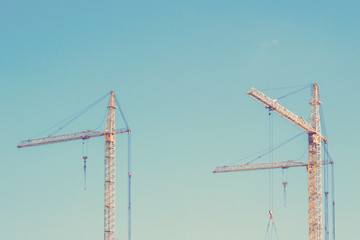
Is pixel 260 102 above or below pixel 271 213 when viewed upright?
above

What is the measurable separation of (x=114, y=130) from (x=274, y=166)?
33.7 metres

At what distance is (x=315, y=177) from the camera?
13350cm

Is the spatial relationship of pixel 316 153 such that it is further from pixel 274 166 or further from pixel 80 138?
pixel 80 138

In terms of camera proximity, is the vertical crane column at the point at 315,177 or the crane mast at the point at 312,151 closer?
the crane mast at the point at 312,151

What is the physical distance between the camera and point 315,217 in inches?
5197

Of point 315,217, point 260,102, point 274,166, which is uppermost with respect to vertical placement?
point 260,102

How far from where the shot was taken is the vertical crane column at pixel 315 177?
433 feet

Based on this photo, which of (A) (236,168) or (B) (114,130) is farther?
(A) (236,168)

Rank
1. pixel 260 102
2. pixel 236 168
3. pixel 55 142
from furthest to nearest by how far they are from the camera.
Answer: pixel 236 168 → pixel 55 142 → pixel 260 102

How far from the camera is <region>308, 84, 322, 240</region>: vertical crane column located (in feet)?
433

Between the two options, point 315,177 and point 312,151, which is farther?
point 312,151

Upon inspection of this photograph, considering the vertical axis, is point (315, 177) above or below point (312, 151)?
below

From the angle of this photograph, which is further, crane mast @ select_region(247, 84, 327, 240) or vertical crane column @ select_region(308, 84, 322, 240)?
vertical crane column @ select_region(308, 84, 322, 240)

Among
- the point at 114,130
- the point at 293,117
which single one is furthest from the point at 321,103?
the point at 114,130
